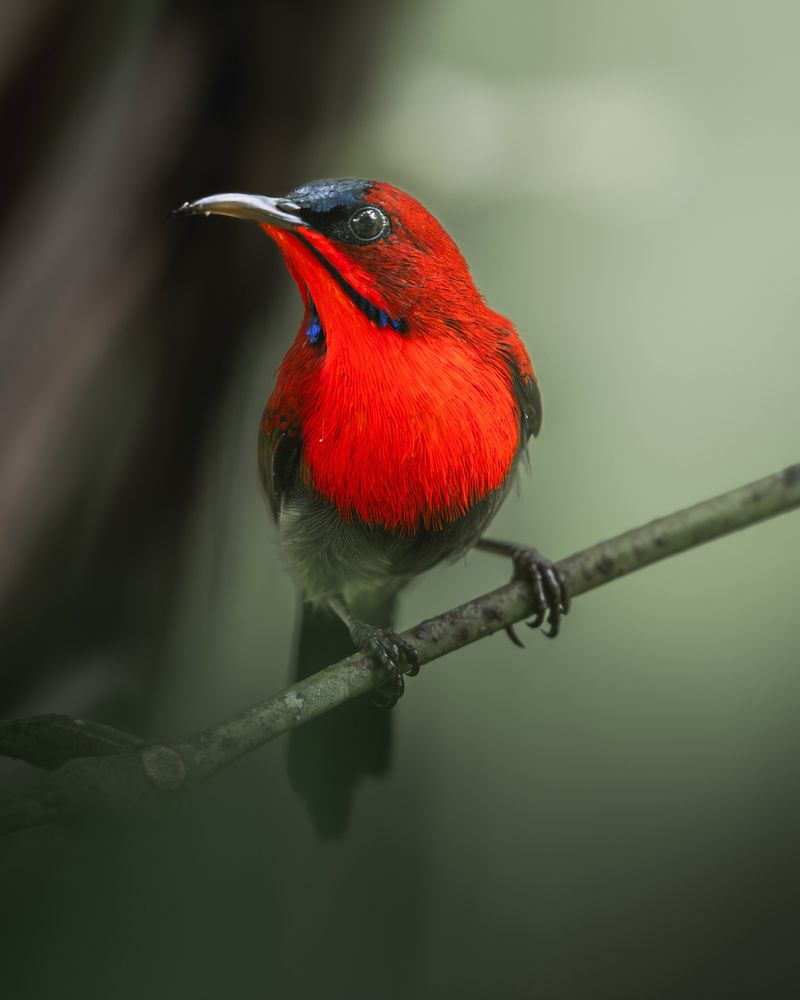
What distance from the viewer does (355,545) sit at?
0.70m

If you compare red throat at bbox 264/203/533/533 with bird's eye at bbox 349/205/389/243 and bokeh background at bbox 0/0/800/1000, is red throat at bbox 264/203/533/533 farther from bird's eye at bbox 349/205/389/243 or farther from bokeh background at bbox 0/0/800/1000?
bokeh background at bbox 0/0/800/1000

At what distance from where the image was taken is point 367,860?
93 centimetres

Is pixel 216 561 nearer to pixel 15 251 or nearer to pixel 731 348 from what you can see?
pixel 15 251

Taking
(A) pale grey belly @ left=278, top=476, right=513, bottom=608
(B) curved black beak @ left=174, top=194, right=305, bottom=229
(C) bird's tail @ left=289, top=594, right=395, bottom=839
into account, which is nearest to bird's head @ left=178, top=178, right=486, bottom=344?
(B) curved black beak @ left=174, top=194, right=305, bottom=229

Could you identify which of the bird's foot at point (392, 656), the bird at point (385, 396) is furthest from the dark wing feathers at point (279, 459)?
the bird's foot at point (392, 656)

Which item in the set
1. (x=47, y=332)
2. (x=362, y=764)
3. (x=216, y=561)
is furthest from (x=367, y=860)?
(x=47, y=332)

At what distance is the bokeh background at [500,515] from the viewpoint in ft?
2.15

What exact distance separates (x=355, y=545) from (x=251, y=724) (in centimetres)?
20

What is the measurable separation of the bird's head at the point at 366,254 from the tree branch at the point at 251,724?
0.58 feet

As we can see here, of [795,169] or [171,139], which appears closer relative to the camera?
[171,139]

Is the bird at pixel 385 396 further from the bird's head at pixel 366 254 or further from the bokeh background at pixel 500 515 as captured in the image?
the bokeh background at pixel 500 515

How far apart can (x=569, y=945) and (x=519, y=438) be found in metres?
0.52

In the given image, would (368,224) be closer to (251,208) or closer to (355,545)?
(251,208)

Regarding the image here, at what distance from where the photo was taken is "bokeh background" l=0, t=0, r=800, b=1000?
654 millimetres
